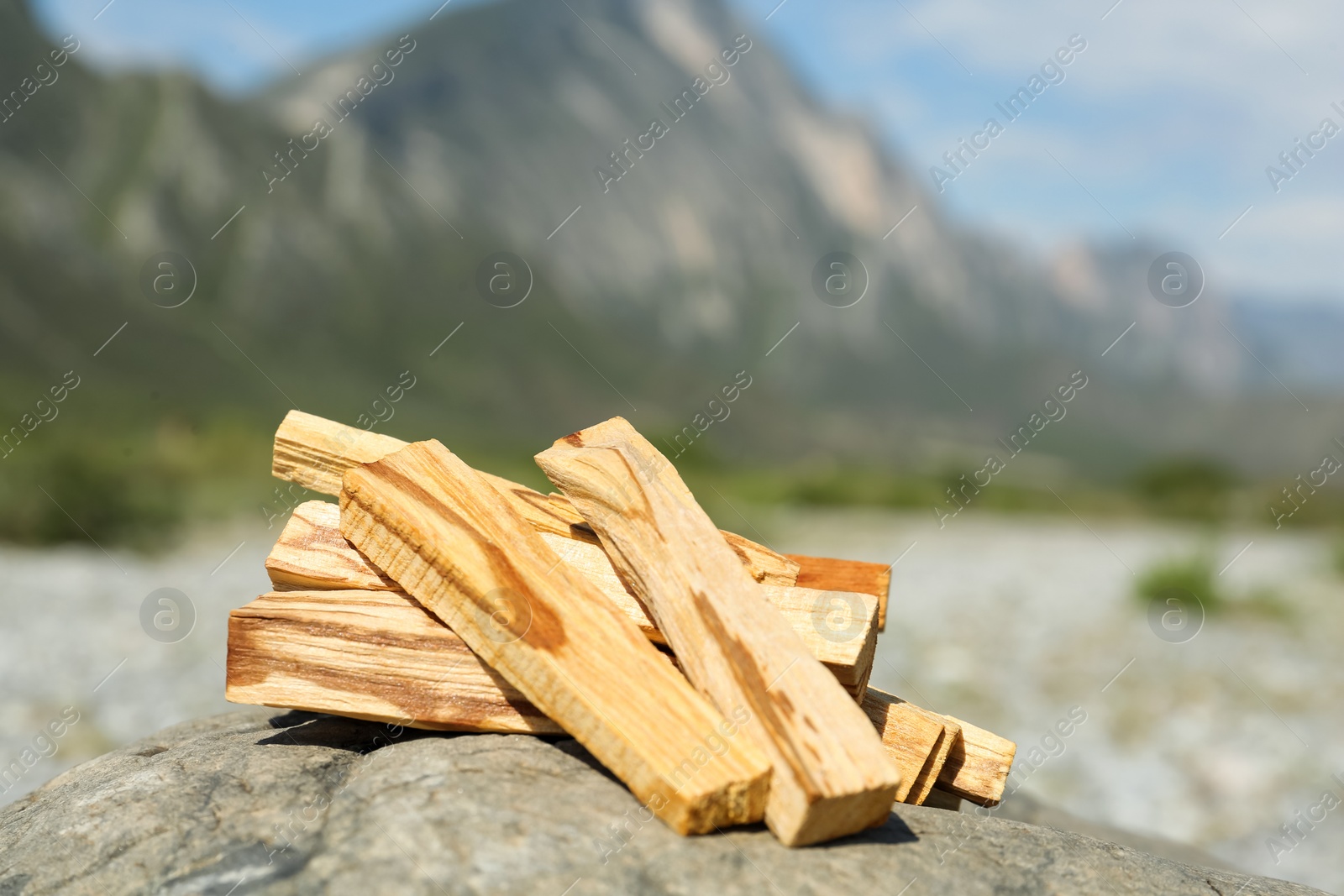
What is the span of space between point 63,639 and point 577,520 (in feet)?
27.8

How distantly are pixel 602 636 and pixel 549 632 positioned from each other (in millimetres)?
158

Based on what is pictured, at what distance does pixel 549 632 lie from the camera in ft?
8.91

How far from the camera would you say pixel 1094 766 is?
320 inches

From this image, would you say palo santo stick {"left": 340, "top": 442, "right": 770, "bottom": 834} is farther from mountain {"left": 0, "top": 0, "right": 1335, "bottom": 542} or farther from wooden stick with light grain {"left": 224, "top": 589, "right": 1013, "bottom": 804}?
mountain {"left": 0, "top": 0, "right": 1335, "bottom": 542}

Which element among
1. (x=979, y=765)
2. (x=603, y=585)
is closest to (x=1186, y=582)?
(x=979, y=765)

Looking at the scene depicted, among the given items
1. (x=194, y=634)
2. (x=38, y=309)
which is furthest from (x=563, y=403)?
(x=194, y=634)

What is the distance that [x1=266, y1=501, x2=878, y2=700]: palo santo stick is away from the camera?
9.35 ft

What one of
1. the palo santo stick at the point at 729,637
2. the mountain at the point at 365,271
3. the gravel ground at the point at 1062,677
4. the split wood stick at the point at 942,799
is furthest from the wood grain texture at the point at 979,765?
the mountain at the point at 365,271

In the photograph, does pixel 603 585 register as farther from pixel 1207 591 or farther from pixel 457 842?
pixel 1207 591

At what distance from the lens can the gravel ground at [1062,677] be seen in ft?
24.2

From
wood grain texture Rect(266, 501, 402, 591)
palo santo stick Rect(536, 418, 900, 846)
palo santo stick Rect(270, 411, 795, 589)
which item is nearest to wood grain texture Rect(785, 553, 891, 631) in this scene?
palo santo stick Rect(270, 411, 795, 589)

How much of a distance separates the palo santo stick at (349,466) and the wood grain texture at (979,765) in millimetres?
873

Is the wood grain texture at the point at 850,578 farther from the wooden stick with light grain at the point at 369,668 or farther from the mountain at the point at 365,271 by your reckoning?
the mountain at the point at 365,271

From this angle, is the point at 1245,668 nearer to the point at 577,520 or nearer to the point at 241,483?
the point at 577,520
